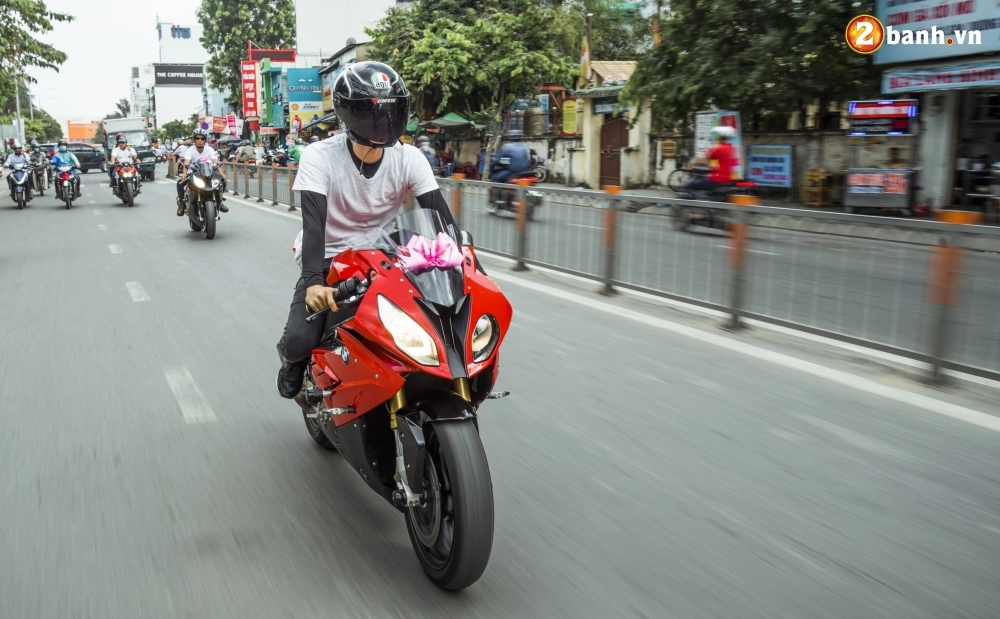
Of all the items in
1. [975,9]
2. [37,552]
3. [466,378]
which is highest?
[975,9]

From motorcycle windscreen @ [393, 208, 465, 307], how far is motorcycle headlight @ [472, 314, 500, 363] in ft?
0.44

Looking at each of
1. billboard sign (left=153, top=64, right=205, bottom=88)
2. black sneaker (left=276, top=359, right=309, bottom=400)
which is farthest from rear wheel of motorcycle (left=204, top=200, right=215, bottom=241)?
billboard sign (left=153, top=64, right=205, bottom=88)

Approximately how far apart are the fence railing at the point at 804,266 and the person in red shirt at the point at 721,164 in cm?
685

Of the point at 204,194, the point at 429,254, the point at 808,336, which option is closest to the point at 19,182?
the point at 204,194

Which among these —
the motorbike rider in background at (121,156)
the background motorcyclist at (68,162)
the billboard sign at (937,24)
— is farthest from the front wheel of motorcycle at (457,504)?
the background motorcyclist at (68,162)

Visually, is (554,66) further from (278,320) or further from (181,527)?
(181,527)

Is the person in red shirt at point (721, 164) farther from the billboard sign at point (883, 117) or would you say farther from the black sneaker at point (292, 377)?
the black sneaker at point (292, 377)

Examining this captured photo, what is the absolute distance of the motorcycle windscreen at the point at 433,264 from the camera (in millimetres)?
2961

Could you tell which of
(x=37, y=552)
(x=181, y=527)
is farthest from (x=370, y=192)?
(x=37, y=552)

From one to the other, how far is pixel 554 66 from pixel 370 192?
29.5m

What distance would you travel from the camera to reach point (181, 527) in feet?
11.9

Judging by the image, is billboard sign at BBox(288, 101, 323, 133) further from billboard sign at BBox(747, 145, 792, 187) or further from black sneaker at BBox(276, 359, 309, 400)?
black sneaker at BBox(276, 359, 309, 400)

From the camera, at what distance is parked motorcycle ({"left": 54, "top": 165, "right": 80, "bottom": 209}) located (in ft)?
74.5

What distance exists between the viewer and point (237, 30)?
72.7 m
